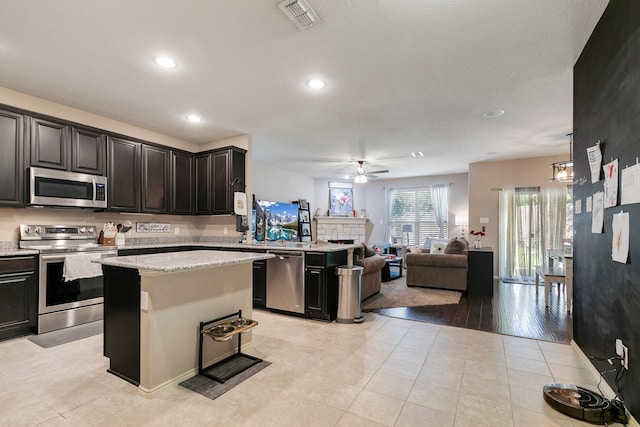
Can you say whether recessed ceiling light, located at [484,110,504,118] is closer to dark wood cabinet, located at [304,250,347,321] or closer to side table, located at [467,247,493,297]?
side table, located at [467,247,493,297]

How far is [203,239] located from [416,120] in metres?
4.23

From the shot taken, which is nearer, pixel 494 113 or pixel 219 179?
pixel 494 113

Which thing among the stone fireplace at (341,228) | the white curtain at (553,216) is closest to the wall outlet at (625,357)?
the white curtain at (553,216)

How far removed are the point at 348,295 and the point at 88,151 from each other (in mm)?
3894

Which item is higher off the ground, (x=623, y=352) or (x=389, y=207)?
(x=389, y=207)

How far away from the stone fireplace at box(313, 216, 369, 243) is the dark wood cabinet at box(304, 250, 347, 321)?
5266mm

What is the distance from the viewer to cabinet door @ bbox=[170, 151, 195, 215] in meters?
5.07

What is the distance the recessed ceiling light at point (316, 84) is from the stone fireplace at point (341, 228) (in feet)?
20.0

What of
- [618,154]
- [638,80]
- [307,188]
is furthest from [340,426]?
[307,188]

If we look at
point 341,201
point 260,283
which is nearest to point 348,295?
point 260,283

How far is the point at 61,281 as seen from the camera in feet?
11.3

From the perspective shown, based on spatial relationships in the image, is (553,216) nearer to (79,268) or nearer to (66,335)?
(79,268)

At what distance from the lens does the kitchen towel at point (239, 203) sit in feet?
16.0

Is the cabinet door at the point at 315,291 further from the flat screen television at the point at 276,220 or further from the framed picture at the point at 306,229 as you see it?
the framed picture at the point at 306,229
